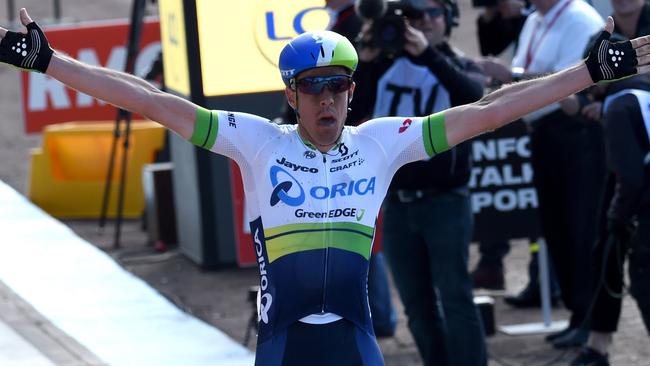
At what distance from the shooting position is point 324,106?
5.11 metres

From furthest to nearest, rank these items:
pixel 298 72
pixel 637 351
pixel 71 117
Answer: pixel 71 117, pixel 637 351, pixel 298 72

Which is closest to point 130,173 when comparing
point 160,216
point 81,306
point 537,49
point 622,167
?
point 160,216

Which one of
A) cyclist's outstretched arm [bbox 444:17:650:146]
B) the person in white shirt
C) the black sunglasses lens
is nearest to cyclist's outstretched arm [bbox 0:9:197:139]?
cyclist's outstretched arm [bbox 444:17:650:146]

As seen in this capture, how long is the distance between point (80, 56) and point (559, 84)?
9.84 metres

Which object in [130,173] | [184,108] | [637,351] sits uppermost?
[184,108]

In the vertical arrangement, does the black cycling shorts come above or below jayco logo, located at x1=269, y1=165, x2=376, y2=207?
below

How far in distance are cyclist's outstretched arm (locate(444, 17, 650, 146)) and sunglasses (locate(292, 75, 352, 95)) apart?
18.4 inches

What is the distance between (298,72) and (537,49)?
389 cm

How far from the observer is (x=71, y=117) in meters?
14.3

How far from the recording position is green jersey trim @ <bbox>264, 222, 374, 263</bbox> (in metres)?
5.17

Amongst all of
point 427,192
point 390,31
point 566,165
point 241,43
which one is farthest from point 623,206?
point 241,43

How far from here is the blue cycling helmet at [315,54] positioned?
512cm

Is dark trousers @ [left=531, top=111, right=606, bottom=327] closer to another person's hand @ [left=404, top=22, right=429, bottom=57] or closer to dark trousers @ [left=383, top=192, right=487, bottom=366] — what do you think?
dark trousers @ [left=383, top=192, right=487, bottom=366]

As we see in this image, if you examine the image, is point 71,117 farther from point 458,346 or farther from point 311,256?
point 311,256
